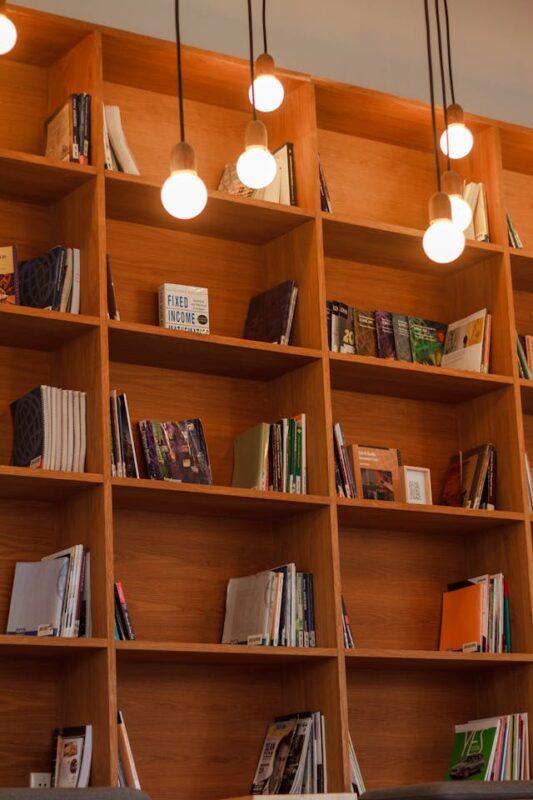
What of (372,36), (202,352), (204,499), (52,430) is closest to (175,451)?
(204,499)

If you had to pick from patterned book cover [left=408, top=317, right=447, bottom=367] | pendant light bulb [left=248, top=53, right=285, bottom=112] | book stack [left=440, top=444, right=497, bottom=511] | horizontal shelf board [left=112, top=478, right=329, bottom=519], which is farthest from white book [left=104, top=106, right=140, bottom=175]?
book stack [left=440, top=444, right=497, bottom=511]

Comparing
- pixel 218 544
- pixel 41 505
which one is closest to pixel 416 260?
pixel 218 544

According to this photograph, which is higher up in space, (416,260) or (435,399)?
(416,260)

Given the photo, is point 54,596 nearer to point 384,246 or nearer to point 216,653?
point 216,653

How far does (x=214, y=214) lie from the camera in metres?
4.46

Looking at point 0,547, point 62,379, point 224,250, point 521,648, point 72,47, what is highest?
point 72,47

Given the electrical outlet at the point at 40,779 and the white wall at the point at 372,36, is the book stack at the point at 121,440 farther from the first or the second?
the white wall at the point at 372,36

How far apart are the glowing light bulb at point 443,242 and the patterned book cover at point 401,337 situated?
137cm

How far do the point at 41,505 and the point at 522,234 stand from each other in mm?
Result: 2373

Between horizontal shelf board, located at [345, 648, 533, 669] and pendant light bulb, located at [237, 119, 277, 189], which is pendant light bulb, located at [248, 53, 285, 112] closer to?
pendant light bulb, located at [237, 119, 277, 189]

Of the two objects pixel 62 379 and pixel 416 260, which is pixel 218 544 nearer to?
pixel 62 379

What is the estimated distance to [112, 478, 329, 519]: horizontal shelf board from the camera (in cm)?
397

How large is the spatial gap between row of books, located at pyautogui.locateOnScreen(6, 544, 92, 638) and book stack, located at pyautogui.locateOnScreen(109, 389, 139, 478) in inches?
10.7

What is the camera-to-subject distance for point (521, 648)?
4.55m
